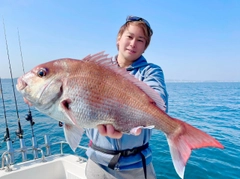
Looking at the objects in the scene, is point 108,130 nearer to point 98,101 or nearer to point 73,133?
point 98,101

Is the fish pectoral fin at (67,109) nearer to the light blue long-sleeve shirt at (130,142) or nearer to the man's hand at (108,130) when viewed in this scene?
the man's hand at (108,130)

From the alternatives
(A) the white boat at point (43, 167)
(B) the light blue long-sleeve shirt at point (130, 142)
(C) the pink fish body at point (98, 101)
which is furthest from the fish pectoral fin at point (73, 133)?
(A) the white boat at point (43, 167)

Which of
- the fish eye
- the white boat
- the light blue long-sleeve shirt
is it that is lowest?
the white boat

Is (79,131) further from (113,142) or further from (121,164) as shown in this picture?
(121,164)

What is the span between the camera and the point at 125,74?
1848mm

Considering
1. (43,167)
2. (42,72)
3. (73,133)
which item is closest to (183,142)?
(73,133)

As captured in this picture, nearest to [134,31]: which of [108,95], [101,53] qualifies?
[101,53]

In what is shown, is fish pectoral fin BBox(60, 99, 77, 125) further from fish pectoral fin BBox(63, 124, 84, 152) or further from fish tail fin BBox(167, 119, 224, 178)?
fish tail fin BBox(167, 119, 224, 178)

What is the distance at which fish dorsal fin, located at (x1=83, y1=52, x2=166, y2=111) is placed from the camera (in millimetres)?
1798

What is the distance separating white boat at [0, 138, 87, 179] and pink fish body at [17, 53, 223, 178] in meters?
2.85

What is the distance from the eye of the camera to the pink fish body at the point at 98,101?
1651 millimetres

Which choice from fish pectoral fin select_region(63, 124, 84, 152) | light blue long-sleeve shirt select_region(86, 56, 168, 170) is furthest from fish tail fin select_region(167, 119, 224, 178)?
fish pectoral fin select_region(63, 124, 84, 152)

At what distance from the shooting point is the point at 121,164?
2.26 metres

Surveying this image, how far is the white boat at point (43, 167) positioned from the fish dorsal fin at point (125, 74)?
2.95 metres
